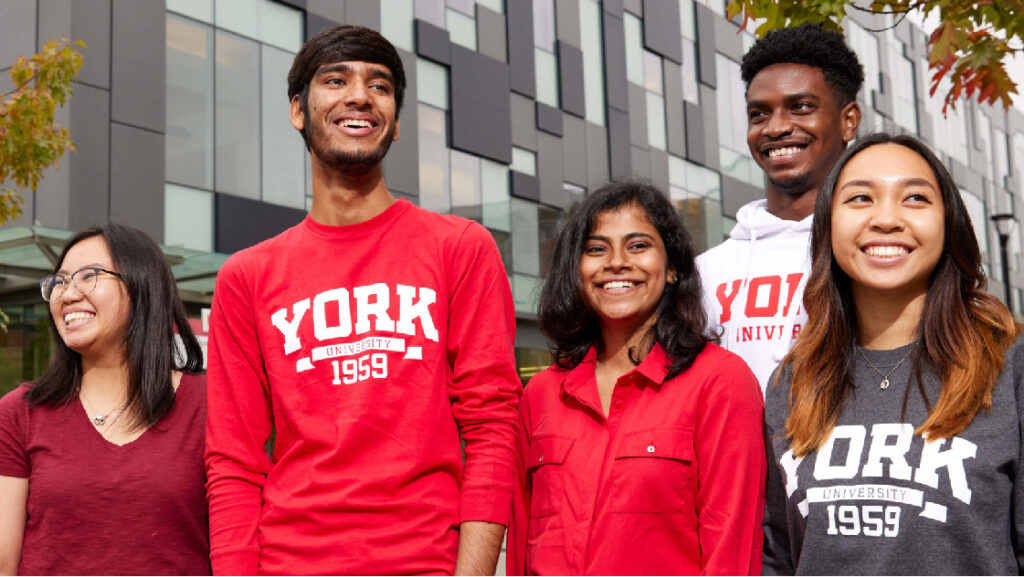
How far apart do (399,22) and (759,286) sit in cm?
1704

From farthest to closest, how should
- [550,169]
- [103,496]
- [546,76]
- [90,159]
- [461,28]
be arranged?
1. [546,76]
2. [550,169]
3. [461,28]
4. [90,159]
5. [103,496]

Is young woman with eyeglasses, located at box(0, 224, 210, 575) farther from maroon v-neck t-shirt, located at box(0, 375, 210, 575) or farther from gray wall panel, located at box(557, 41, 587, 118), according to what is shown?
gray wall panel, located at box(557, 41, 587, 118)

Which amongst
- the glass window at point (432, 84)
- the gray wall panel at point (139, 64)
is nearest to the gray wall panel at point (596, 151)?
the glass window at point (432, 84)

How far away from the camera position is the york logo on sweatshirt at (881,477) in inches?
105

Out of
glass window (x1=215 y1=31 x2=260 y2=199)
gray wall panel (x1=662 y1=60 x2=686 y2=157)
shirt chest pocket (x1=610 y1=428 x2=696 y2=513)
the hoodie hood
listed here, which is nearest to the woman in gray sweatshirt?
shirt chest pocket (x1=610 y1=428 x2=696 y2=513)

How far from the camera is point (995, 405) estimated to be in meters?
2.69

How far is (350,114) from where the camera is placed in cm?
343

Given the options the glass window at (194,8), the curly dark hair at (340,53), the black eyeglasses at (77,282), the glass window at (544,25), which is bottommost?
the black eyeglasses at (77,282)

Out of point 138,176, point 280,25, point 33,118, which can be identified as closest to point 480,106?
point 280,25

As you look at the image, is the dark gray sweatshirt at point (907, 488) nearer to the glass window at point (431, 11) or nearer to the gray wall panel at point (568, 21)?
the glass window at point (431, 11)

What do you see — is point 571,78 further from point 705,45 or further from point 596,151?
point 705,45

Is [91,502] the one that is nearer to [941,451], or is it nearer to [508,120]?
[941,451]

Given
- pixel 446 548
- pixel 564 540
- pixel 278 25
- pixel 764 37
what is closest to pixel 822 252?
pixel 564 540

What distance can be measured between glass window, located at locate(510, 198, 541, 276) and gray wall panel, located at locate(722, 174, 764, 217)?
9.55m
